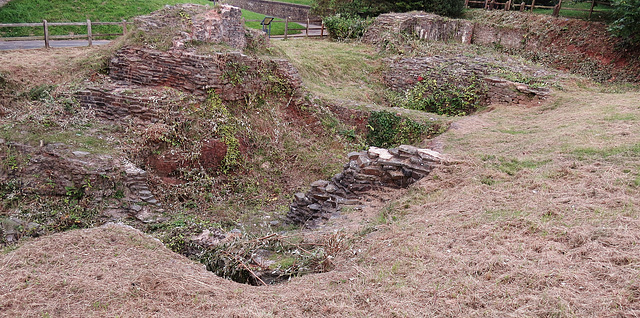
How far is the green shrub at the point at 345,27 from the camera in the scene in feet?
66.4

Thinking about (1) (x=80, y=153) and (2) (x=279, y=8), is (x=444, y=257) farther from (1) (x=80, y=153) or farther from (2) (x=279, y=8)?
(2) (x=279, y=8)

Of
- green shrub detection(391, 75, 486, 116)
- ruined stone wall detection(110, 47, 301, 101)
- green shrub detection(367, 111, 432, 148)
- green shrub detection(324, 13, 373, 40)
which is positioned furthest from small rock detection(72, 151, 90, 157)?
green shrub detection(324, 13, 373, 40)

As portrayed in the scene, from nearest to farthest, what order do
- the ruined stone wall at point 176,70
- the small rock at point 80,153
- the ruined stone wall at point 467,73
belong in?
the small rock at point 80,153 < the ruined stone wall at point 176,70 < the ruined stone wall at point 467,73

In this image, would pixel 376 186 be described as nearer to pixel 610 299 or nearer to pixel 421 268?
pixel 421 268

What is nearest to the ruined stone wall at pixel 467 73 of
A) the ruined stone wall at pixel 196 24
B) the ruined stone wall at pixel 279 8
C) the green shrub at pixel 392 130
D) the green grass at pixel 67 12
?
the green shrub at pixel 392 130

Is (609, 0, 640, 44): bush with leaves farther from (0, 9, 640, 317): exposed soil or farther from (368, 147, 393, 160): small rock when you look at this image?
(368, 147, 393, 160): small rock

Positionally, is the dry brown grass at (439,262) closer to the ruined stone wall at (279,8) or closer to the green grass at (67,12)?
the green grass at (67,12)

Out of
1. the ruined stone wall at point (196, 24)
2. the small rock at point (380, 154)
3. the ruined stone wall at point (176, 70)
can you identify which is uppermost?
the ruined stone wall at point (196, 24)

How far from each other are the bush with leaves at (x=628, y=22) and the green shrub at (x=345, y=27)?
1002 centimetres

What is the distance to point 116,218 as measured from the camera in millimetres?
7730

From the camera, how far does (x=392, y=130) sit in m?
11.5

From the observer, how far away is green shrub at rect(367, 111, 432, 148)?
11.2 meters

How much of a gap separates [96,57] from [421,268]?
10.6m

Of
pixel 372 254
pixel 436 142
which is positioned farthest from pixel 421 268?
pixel 436 142
